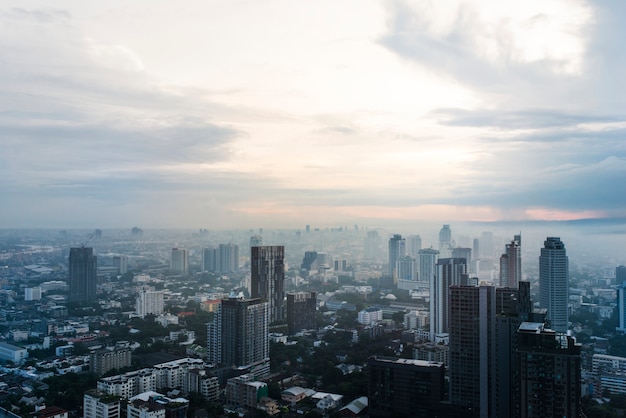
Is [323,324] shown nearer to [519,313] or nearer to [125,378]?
[125,378]

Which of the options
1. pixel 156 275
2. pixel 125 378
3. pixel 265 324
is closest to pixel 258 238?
pixel 156 275

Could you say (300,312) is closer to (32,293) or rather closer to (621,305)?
(621,305)

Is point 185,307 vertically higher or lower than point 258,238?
lower

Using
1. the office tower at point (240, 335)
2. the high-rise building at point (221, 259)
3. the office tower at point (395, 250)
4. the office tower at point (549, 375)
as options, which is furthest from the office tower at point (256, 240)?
the office tower at point (549, 375)

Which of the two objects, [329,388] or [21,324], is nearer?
[329,388]

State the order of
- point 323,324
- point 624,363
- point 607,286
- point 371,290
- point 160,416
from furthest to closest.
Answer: point 371,290, point 323,324, point 607,286, point 624,363, point 160,416

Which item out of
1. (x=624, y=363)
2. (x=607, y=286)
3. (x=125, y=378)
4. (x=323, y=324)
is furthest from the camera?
(x=323, y=324)
